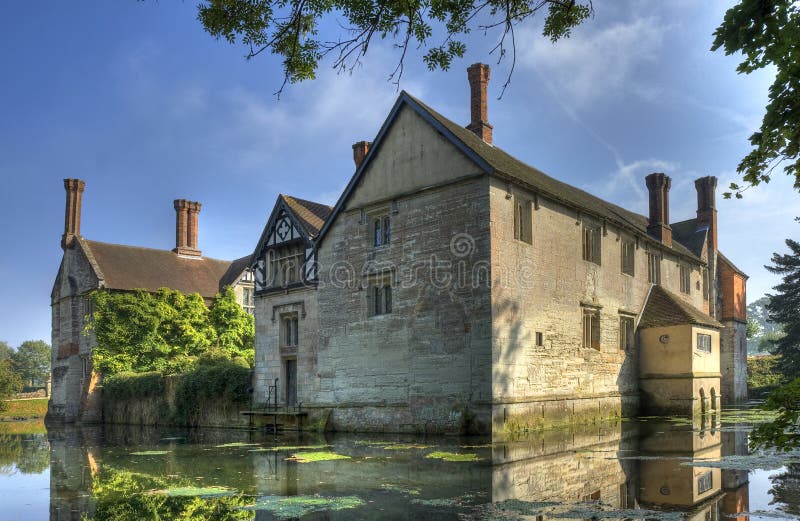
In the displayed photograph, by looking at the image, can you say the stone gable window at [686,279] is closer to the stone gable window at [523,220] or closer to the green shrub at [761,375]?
the green shrub at [761,375]

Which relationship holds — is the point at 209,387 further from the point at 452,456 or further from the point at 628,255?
the point at 628,255

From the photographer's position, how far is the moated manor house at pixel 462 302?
20484 millimetres

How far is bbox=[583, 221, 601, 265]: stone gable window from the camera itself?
25625 mm

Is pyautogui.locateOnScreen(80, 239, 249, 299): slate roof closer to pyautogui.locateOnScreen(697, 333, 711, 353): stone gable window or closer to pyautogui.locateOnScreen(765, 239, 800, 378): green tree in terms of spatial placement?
pyautogui.locateOnScreen(697, 333, 711, 353): stone gable window

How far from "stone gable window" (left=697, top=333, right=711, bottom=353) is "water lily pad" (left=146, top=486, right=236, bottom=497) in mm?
22675

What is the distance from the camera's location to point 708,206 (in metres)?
40.3

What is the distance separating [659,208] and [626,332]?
333 inches

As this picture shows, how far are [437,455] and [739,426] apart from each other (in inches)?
457

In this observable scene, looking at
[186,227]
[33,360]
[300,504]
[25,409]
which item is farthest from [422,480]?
[33,360]

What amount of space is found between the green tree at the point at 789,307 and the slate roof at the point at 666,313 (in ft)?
58.2

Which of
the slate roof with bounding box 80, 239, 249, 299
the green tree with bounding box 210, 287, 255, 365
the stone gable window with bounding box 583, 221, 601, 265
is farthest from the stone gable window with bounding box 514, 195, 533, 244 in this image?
the slate roof with bounding box 80, 239, 249, 299

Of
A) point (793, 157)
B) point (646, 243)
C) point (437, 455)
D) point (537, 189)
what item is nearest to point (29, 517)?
point (437, 455)

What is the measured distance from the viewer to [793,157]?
6504 mm

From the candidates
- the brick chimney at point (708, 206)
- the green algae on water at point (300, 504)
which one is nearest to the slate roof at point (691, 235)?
the brick chimney at point (708, 206)
